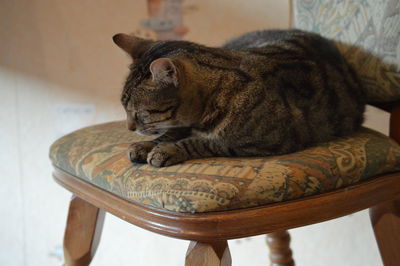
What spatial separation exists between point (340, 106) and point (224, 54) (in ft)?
0.74

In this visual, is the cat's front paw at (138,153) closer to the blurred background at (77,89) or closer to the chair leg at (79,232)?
the chair leg at (79,232)

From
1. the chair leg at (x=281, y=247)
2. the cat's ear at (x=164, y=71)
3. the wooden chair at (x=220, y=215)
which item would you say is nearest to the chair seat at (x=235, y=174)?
the wooden chair at (x=220, y=215)

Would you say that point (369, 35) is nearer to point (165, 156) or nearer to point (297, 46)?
point (297, 46)

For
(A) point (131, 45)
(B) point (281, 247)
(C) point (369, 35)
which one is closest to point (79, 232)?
(A) point (131, 45)

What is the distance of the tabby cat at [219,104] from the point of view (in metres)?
0.62

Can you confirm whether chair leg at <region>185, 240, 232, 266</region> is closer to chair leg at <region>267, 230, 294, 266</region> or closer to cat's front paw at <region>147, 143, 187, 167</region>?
cat's front paw at <region>147, 143, 187, 167</region>

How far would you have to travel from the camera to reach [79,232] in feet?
2.54

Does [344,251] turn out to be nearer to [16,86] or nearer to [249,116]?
[249,116]

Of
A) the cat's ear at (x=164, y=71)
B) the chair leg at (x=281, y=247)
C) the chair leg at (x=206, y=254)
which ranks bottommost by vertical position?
the chair leg at (x=281, y=247)

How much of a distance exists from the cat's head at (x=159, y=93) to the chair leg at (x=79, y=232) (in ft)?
0.67

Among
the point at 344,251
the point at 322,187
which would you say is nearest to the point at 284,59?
the point at 322,187

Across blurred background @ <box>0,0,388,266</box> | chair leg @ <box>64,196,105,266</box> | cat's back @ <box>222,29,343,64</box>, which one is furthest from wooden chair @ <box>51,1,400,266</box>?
blurred background @ <box>0,0,388,266</box>

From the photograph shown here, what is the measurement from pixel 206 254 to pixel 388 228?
13.3 inches

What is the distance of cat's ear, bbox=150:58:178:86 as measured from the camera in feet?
1.89
